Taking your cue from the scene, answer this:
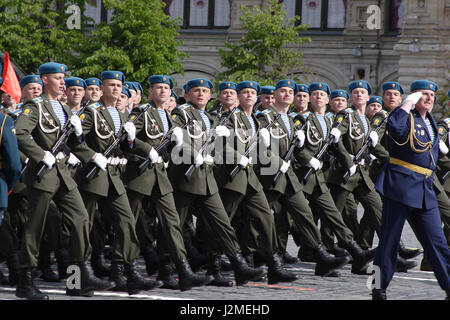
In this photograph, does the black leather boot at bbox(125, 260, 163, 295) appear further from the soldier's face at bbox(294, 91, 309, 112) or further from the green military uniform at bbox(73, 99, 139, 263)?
the soldier's face at bbox(294, 91, 309, 112)

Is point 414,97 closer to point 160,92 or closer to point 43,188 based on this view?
point 160,92

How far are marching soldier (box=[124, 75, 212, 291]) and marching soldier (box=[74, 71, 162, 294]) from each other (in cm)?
16

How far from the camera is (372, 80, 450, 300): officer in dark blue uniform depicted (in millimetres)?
8109

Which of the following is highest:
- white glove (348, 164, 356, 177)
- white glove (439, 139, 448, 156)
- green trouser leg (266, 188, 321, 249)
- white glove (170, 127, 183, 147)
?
white glove (170, 127, 183, 147)

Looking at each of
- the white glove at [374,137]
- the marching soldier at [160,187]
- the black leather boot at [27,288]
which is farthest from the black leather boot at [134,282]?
the white glove at [374,137]

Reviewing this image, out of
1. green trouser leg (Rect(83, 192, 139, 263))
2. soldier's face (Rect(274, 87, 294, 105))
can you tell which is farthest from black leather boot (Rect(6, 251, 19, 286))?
soldier's face (Rect(274, 87, 294, 105))

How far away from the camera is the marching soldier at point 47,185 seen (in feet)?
27.0

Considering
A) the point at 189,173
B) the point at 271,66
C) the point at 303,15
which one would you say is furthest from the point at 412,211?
the point at 303,15

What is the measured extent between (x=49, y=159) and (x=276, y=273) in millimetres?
2486

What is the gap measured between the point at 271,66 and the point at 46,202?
22249 millimetres

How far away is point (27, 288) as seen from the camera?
8.21 metres

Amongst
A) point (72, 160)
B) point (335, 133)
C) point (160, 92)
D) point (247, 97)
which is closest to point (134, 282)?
point (72, 160)

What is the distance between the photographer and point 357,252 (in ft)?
34.0

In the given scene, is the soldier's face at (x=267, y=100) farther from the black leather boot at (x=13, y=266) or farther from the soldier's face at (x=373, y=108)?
the black leather boot at (x=13, y=266)
